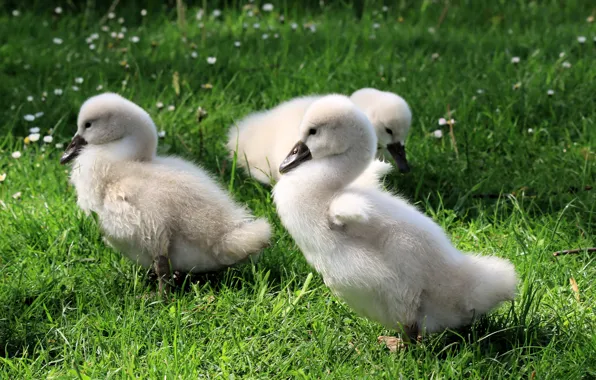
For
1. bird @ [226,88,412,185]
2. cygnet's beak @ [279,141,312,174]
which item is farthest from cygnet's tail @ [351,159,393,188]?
bird @ [226,88,412,185]

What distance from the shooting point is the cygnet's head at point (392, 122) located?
4.93m

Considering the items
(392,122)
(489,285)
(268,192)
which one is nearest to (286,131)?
(268,192)

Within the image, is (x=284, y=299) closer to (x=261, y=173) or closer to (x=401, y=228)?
(x=401, y=228)

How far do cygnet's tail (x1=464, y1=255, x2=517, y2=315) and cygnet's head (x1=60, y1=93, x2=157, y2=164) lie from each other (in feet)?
5.57

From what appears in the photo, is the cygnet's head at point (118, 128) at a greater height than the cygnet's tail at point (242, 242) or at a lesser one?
greater

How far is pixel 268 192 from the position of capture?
15.7 ft

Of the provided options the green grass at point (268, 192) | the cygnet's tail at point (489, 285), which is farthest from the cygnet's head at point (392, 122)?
the cygnet's tail at point (489, 285)

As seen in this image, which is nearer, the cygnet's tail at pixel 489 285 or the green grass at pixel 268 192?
the cygnet's tail at pixel 489 285

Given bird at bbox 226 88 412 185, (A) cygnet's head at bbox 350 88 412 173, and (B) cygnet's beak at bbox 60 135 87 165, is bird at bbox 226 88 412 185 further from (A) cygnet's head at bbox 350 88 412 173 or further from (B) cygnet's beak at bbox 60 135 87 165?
(B) cygnet's beak at bbox 60 135 87 165

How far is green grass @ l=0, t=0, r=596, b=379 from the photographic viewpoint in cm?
347

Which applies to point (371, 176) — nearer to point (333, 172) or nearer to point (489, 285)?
point (333, 172)

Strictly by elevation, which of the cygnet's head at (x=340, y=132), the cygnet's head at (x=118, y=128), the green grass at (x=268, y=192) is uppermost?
the cygnet's head at (x=340, y=132)

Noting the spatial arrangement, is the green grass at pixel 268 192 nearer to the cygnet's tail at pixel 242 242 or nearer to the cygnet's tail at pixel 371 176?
the cygnet's tail at pixel 242 242

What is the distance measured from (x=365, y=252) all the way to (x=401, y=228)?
165mm
